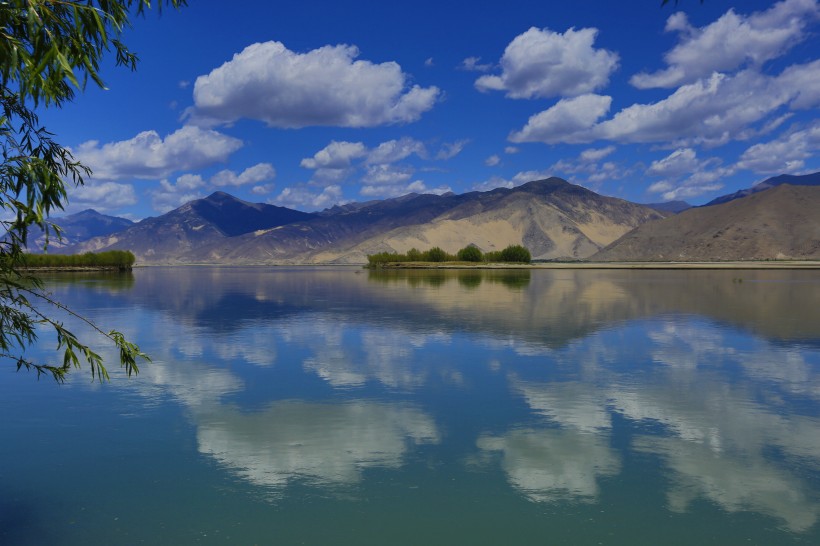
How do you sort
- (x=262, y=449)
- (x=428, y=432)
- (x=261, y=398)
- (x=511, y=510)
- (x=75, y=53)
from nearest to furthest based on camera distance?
(x=75, y=53) < (x=511, y=510) < (x=262, y=449) < (x=428, y=432) < (x=261, y=398)

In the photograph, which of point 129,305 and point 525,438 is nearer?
point 525,438

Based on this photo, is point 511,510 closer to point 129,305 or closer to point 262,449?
point 262,449

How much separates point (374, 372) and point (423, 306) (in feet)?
123

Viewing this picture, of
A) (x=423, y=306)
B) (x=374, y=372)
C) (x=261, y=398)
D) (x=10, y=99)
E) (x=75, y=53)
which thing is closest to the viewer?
(x=75, y=53)

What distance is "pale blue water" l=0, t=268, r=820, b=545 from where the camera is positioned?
13.2 meters

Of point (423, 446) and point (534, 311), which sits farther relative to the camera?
point (534, 311)

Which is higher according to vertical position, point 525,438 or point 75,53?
point 75,53

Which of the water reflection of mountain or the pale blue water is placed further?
the water reflection of mountain

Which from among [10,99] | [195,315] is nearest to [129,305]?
[195,315]

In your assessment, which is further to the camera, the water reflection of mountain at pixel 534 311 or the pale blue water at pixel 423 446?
the water reflection of mountain at pixel 534 311

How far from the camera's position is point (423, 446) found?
1819 cm

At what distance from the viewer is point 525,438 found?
18875 millimetres

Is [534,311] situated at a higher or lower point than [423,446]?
lower

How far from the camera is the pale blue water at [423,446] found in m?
13.2
